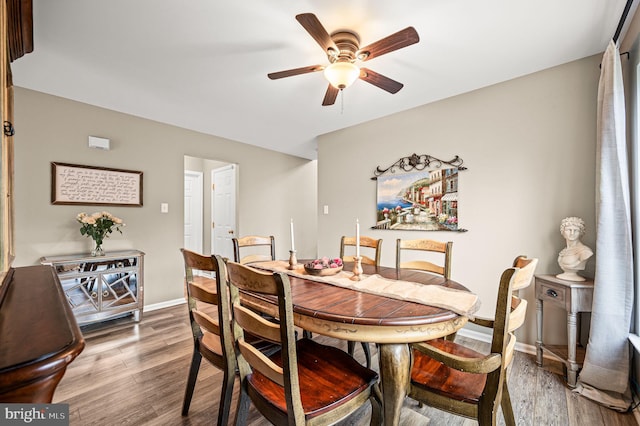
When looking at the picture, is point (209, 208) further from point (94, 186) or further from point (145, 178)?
point (94, 186)

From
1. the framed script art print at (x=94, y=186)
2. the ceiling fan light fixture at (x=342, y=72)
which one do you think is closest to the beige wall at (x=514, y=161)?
the ceiling fan light fixture at (x=342, y=72)

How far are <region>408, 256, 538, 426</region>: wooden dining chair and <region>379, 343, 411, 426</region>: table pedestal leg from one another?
10 cm

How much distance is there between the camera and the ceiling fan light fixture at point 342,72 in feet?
5.89

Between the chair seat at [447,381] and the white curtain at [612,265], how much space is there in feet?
3.65

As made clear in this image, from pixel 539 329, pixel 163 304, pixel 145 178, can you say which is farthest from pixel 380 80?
pixel 163 304

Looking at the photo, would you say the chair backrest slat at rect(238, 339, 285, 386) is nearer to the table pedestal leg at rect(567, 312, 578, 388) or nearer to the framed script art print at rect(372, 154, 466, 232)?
the table pedestal leg at rect(567, 312, 578, 388)

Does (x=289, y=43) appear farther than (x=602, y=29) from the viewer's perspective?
Yes

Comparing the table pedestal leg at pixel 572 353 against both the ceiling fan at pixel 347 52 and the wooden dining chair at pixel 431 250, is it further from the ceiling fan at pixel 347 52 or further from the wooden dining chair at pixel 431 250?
the ceiling fan at pixel 347 52

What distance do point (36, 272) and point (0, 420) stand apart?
35.6 inches

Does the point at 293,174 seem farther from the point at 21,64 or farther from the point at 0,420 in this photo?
the point at 0,420

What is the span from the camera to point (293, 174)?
5.18 metres

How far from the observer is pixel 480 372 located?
99 cm

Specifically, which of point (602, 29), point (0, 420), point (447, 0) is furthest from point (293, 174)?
point (0, 420)

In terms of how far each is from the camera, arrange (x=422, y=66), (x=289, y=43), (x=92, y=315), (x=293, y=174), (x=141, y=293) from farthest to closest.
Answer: (x=293, y=174) → (x=141, y=293) → (x=92, y=315) → (x=422, y=66) → (x=289, y=43)
